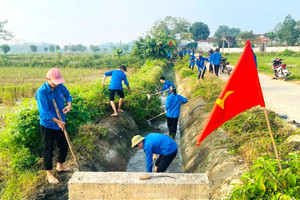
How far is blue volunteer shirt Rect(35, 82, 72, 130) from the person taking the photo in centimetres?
370

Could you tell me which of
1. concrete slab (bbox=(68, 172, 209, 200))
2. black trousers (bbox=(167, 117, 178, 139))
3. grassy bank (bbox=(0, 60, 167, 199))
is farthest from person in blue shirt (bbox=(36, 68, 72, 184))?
black trousers (bbox=(167, 117, 178, 139))

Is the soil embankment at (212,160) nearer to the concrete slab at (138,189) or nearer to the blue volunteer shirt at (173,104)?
the concrete slab at (138,189)

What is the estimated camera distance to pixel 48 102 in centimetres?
388

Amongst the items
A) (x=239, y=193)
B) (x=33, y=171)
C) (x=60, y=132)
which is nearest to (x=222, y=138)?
(x=239, y=193)

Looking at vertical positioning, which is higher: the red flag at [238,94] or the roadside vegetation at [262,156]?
the red flag at [238,94]

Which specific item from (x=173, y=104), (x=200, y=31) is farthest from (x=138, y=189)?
(x=200, y=31)

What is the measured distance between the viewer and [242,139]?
4762 mm

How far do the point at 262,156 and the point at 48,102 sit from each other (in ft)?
11.4

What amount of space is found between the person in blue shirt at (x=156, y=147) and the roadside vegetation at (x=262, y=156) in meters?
1.17

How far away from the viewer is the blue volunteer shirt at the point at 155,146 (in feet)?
13.7

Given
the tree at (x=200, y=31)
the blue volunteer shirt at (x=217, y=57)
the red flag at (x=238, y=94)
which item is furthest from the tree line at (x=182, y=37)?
the red flag at (x=238, y=94)

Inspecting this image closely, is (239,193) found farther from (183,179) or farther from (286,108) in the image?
(286,108)

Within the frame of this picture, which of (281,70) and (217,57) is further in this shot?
(281,70)

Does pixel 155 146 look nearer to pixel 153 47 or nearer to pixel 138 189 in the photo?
pixel 138 189
